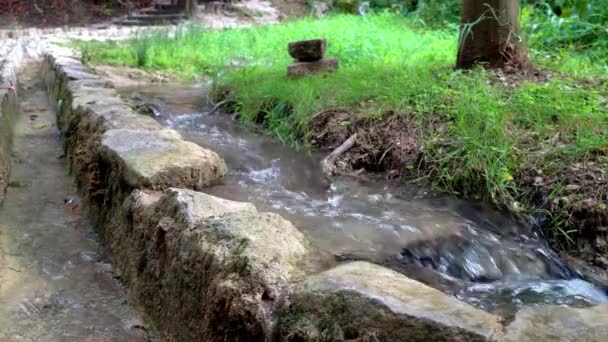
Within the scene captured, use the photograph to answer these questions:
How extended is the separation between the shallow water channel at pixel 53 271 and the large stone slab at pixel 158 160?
20.7 inches

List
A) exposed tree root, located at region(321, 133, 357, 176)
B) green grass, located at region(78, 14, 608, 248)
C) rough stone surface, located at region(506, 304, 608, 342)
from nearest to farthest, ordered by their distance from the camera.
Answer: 1. rough stone surface, located at region(506, 304, 608, 342)
2. green grass, located at region(78, 14, 608, 248)
3. exposed tree root, located at region(321, 133, 357, 176)

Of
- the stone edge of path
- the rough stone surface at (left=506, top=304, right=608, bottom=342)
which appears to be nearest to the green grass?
the stone edge of path

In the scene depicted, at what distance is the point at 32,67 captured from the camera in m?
9.21

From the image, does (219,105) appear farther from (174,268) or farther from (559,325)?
(559,325)

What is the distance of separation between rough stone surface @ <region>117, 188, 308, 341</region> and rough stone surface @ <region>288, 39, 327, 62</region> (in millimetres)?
4119

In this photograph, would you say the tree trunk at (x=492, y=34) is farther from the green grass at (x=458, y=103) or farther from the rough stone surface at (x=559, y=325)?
the rough stone surface at (x=559, y=325)

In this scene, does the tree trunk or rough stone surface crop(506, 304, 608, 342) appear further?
the tree trunk

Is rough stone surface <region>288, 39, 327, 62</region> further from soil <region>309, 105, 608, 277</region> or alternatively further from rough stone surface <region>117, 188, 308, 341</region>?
rough stone surface <region>117, 188, 308, 341</region>

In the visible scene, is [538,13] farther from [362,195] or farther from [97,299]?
[97,299]

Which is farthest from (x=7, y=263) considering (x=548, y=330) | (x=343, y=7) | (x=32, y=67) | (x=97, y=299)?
(x=343, y=7)

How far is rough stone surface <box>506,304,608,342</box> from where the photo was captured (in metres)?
1.67

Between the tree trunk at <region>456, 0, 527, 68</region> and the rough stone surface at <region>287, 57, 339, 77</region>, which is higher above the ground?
the tree trunk at <region>456, 0, 527, 68</region>

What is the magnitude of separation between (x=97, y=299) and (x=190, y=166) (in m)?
0.85

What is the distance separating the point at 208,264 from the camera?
228cm
